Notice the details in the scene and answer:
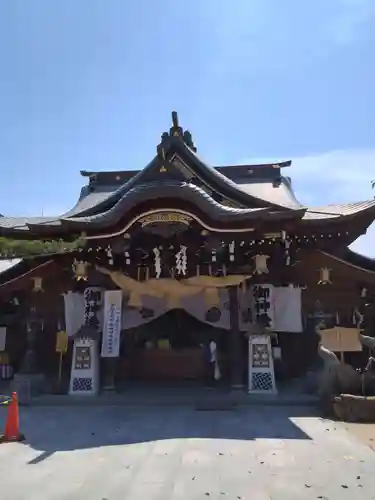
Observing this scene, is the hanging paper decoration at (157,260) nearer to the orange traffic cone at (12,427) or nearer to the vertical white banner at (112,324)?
the vertical white banner at (112,324)

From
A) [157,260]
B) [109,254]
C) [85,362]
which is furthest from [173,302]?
[85,362]

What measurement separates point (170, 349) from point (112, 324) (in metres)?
2.30

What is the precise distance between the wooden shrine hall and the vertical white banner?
0.09 ft

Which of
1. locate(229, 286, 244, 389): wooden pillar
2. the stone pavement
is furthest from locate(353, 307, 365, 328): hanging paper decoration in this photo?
the stone pavement

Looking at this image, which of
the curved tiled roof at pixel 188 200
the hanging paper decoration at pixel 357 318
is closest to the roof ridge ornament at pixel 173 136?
the curved tiled roof at pixel 188 200

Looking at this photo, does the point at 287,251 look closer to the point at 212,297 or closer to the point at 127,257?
the point at 212,297

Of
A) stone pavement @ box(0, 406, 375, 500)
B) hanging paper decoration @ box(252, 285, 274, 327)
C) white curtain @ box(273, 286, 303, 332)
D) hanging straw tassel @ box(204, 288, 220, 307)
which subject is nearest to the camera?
stone pavement @ box(0, 406, 375, 500)

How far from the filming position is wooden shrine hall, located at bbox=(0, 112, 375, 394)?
10984 millimetres

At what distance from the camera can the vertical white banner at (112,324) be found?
38.1 feet

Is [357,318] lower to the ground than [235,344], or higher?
higher

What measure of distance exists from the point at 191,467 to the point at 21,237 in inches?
352

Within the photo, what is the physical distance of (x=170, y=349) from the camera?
43.8ft

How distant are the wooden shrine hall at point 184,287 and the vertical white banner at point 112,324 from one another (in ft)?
0.09

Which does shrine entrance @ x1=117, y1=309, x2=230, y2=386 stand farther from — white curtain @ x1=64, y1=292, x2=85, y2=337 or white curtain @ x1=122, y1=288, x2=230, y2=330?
white curtain @ x1=64, y1=292, x2=85, y2=337
